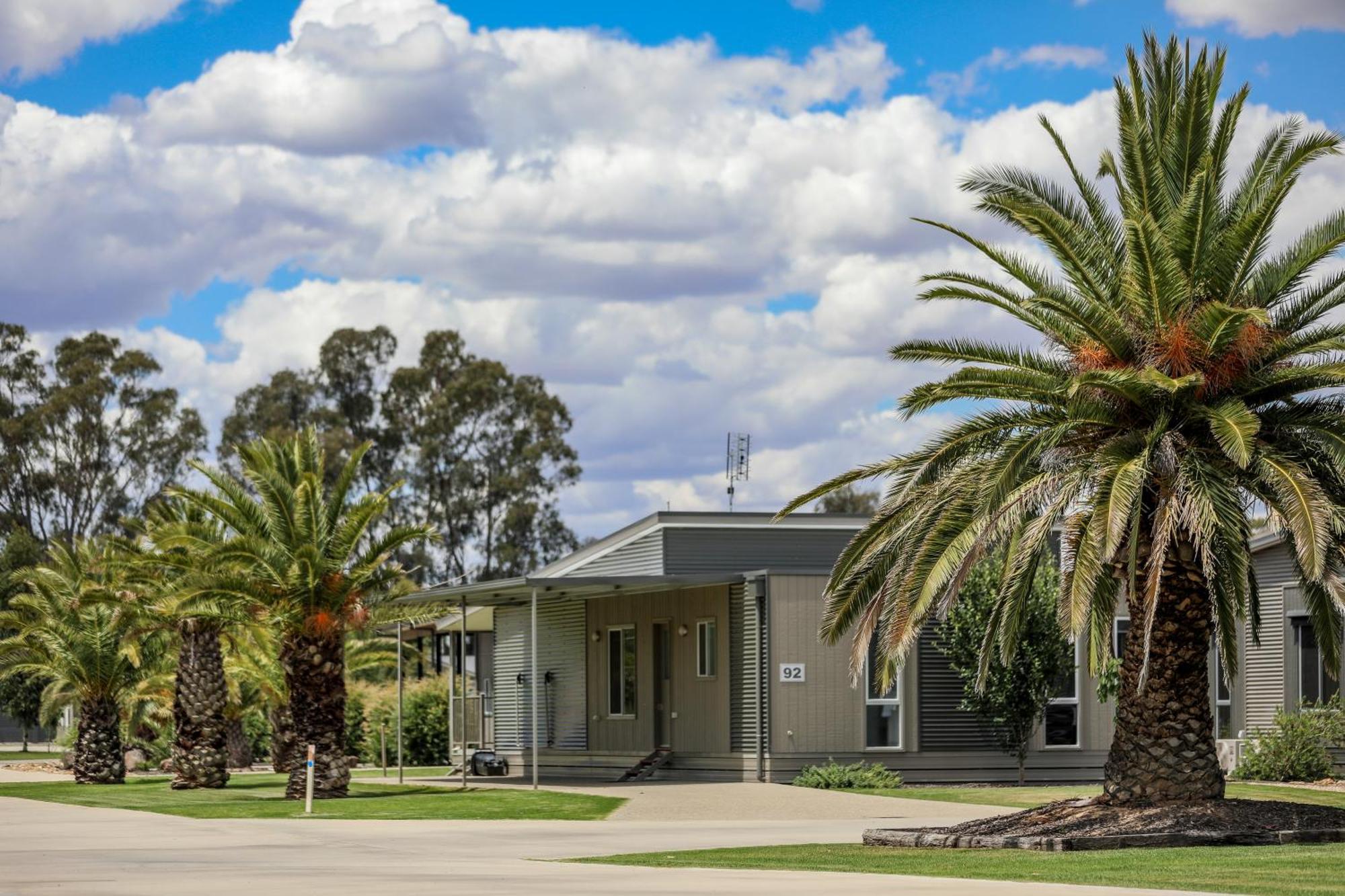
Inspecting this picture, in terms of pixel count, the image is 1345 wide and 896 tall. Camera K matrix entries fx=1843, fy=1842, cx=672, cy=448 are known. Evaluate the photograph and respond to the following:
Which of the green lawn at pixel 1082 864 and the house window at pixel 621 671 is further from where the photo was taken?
the house window at pixel 621 671

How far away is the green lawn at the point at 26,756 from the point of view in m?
55.5

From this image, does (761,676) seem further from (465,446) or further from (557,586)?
(465,446)

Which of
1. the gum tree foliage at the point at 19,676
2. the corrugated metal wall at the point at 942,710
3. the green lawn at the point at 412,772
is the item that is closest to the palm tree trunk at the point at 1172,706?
the corrugated metal wall at the point at 942,710

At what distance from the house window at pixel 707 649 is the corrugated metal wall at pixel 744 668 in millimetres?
562

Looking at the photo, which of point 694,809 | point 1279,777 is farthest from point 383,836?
point 1279,777

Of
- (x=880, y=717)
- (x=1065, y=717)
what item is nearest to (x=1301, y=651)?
(x=1065, y=717)

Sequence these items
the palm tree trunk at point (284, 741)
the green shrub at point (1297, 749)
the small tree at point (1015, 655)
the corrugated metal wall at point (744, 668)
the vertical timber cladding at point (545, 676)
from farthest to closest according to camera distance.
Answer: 1. the vertical timber cladding at point (545, 676)
2. the corrugated metal wall at point (744, 668)
3. the small tree at point (1015, 655)
4. the green shrub at point (1297, 749)
5. the palm tree trunk at point (284, 741)

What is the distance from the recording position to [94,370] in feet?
225

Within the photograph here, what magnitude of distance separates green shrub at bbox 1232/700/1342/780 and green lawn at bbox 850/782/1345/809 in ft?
2.06

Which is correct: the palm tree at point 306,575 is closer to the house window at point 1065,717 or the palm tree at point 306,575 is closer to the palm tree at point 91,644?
the palm tree at point 91,644

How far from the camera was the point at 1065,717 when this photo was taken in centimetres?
3206

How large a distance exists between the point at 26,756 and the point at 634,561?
33.6m

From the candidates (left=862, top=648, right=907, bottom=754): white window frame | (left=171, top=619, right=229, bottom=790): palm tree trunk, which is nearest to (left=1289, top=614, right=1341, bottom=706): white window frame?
(left=862, top=648, right=907, bottom=754): white window frame

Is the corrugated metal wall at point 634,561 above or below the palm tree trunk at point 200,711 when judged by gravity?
above
